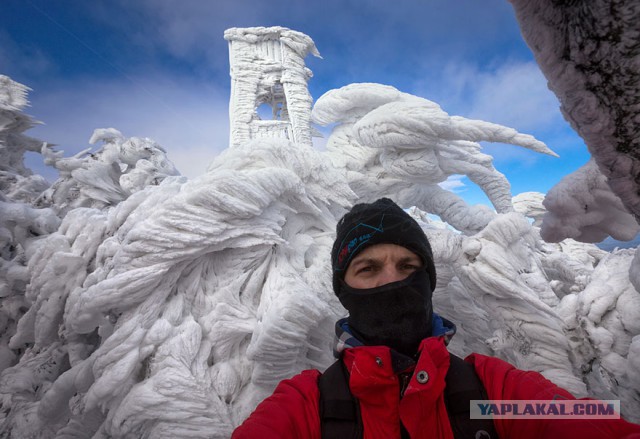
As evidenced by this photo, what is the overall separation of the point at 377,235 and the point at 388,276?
18 cm

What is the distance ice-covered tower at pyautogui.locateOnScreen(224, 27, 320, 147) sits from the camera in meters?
7.70

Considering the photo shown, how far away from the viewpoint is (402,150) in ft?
11.4

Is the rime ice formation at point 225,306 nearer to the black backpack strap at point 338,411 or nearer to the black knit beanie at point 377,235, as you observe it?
the black knit beanie at point 377,235

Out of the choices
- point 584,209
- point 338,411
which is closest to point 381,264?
point 338,411

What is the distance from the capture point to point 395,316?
42.6 inches

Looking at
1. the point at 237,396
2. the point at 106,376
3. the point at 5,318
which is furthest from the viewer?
the point at 5,318

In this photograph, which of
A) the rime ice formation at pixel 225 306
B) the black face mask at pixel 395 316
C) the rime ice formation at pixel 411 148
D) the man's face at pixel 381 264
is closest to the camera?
the black face mask at pixel 395 316

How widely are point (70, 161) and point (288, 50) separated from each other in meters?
7.07

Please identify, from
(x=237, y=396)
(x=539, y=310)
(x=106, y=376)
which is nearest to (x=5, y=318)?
(x=106, y=376)

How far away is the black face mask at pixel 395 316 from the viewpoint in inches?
42.3

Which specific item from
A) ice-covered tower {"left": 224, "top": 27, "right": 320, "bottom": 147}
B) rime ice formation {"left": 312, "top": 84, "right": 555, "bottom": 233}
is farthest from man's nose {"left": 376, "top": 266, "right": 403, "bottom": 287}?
ice-covered tower {"left": 224, "top": 27, "right": 320, "bottom": 147}

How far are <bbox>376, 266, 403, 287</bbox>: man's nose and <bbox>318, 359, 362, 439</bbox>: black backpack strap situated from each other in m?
0.39

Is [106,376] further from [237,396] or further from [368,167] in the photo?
[368,167]

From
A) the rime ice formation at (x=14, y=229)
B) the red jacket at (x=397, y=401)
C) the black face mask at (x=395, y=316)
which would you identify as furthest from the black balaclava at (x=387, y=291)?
the rime ice formation at (x=14, y=229)
